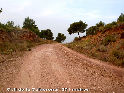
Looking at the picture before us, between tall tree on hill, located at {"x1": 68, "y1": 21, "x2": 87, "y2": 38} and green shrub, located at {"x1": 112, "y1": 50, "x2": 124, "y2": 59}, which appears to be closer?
green shrub, located at {"x1": 112, "y1": 50, "x2": 124, "y2": 59}

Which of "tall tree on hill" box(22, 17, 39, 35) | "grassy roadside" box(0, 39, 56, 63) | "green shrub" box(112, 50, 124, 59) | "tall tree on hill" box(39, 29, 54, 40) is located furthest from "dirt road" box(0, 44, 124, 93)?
"tall tree on hill" box(39, 29, 54, 40)

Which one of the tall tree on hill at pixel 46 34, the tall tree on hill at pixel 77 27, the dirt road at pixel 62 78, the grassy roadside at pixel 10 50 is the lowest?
the dirt road at pixel 62 78

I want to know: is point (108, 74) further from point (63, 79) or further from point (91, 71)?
point (63, 79)

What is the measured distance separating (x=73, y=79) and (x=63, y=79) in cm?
56

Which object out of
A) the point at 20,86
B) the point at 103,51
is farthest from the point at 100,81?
the point at 103,51

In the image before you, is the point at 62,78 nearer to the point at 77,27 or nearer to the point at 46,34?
the point at 77,27

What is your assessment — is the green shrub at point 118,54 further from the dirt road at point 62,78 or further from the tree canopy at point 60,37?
the tree canopy at point 60,37

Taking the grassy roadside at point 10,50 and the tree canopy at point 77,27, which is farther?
the tree canopy at point 77,27

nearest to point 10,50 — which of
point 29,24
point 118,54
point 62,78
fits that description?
point 62,78

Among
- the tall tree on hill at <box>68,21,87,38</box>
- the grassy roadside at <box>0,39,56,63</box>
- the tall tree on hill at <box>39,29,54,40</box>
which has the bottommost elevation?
the grassy roadside at <box>0,39,56,63</box>

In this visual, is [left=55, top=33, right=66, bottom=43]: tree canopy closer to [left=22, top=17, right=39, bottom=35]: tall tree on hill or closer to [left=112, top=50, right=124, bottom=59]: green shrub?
[left=22, top=17, right=39, bottom=35]: tall tree on hill

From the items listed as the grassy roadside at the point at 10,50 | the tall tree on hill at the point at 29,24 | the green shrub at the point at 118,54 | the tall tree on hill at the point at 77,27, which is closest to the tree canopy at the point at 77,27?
the tall tree on hill at the point at 77,27

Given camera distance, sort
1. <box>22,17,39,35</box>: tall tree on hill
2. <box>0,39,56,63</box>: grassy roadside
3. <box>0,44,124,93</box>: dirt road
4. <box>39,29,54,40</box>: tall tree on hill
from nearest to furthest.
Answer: <box>0,44,124,93</box>: dirt road < <box>0,39,56,63</box>: grassy roadside < <box>22,17,39,35</box>: tall tree on hill < <box>39,29,54,40</box>: tall tree on hill

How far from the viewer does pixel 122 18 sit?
33344 millimetres
